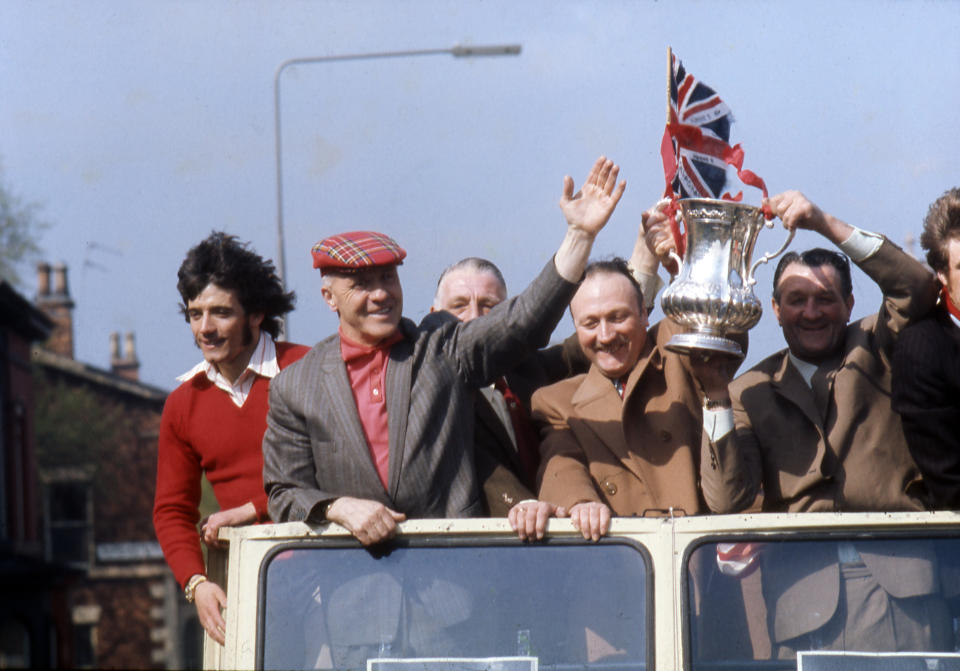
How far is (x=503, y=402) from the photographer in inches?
175

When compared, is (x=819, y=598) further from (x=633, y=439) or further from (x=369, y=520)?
(x=369, y=520)

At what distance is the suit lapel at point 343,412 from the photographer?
4.02 m

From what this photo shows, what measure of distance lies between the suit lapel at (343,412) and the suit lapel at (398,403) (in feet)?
0.19

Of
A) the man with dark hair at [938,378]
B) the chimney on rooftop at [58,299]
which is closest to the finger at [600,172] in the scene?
the man with dark hair at [938,378]

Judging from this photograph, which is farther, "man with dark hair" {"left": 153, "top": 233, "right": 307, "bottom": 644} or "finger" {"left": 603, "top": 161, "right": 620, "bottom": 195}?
"man with dark hair" {"left": 153, "top": 233, "right": 307, "bottom": 644}

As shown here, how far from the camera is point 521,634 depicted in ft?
11.6

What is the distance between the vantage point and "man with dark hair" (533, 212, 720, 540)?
4.13 m

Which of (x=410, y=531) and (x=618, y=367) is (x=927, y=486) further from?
(x=410, y=531)

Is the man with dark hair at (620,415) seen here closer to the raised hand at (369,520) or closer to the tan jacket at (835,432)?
the tan jacket at (835,432)

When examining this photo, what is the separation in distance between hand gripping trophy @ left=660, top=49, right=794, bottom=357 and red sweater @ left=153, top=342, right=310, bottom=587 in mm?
1519

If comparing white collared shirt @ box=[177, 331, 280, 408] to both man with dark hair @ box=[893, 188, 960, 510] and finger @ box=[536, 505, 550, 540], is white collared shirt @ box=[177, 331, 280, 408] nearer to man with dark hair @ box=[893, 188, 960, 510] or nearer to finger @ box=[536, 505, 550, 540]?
finger @ box=[536, 505, 550, 540]

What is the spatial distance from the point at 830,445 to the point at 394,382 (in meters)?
1.25

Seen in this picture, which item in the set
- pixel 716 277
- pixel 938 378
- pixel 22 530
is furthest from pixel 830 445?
pixel 22 530

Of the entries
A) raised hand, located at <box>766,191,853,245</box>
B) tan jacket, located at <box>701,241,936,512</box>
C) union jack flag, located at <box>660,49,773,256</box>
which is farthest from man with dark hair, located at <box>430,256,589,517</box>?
raised hand, located at <box>766,191,853,245</box>
